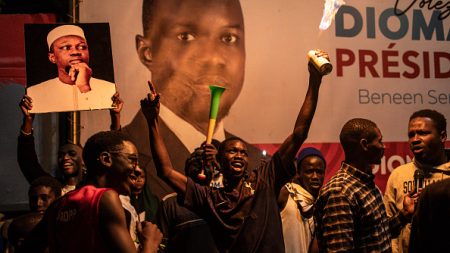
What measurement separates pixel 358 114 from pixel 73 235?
13.4ft

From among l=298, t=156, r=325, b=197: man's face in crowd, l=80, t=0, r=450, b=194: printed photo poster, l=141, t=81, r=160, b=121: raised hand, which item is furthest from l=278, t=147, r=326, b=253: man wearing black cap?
l=141, t=81, r=160, b=121: raised hand

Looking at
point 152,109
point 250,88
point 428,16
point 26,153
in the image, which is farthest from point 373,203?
point 428,16

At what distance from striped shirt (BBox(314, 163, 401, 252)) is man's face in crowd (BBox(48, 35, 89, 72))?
2649 mm

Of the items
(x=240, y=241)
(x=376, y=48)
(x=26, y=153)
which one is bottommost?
(x=240, y=241)

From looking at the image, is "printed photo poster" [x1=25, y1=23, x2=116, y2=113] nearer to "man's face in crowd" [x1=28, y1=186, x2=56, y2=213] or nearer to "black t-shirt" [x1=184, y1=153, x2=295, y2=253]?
"man's face in crowd" [x1=28, y1=186, x2=56, y2=213]

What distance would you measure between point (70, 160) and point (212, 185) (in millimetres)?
1271

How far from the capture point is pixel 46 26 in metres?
5.25

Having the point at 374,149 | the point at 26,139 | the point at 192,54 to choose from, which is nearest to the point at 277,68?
the point at 192,54

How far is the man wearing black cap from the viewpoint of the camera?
5062 mm

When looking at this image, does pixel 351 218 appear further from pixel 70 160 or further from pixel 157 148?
pixel 70 160

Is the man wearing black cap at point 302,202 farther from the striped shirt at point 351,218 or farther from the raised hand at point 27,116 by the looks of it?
the raised hand at point 27,116

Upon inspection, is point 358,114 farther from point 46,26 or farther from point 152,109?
point 46,26

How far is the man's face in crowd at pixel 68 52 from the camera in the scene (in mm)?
5238

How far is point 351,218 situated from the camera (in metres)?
3.49
